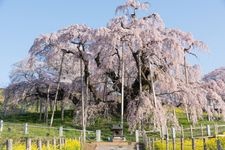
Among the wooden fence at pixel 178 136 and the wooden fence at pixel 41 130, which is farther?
the wooden fence at pixel 41 130

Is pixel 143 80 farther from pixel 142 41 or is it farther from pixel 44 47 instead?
pixel 44 47

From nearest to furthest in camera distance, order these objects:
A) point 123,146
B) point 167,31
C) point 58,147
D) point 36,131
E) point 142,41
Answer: point 58,147 → point 123,146 → point 36,131 → point 142,41 → point 167,31

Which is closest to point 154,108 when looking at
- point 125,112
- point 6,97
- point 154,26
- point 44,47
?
point 125,112

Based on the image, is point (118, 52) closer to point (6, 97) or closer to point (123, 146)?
point (123, 146)

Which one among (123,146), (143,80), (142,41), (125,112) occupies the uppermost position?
(142,41)

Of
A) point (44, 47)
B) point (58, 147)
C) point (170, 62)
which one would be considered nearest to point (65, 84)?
point (44, 47)

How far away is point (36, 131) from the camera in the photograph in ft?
96.5

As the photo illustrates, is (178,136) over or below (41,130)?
below

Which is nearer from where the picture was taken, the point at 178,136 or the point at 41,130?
the point at 178,136

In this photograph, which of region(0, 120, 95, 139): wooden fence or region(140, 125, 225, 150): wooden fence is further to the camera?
region(0, 120, 95, 139): wooden fence

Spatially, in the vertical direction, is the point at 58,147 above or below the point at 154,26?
below

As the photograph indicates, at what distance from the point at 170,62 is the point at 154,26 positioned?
11.5 feet

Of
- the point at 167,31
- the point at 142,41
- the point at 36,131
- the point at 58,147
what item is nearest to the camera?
the point at 58,147

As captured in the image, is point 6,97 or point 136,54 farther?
point 6,97
